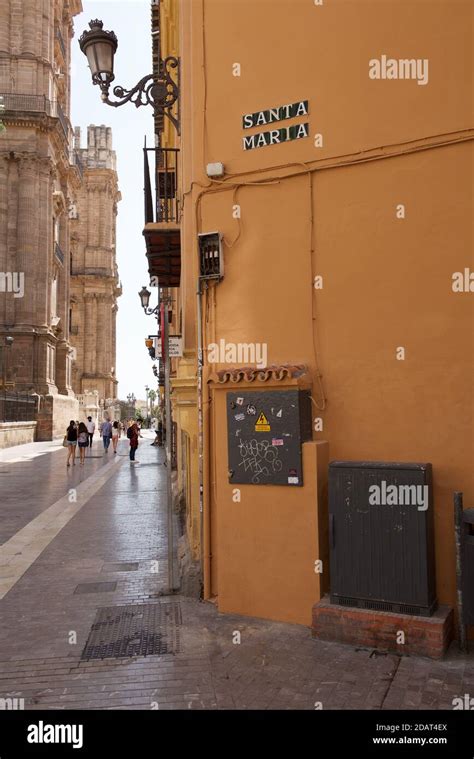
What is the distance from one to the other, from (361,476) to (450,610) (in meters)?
1.31

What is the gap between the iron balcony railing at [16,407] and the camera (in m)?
32.8

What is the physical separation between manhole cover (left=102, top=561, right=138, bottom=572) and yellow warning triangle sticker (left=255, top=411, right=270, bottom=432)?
3132mm

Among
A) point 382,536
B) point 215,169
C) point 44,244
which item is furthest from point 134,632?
point 44,244

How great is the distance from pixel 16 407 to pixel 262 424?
31.5 m

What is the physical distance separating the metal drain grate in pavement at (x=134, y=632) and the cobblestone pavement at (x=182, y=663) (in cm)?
4

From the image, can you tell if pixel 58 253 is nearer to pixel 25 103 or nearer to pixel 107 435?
pixel 25 103

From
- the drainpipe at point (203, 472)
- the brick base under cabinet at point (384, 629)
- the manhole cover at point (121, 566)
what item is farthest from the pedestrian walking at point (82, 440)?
the brick base under cabinet at point (384, 629)

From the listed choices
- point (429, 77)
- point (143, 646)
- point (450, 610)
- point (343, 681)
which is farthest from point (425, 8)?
point (143, 646)

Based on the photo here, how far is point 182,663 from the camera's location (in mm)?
4859

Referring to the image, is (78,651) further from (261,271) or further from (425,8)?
(425,8)

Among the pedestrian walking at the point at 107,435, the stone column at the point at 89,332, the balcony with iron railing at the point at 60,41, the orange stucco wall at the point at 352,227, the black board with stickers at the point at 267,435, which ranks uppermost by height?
the balcony with iron railing at the point at 60,41

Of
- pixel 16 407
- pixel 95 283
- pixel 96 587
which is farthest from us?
pixel 95 283

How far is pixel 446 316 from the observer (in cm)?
536
